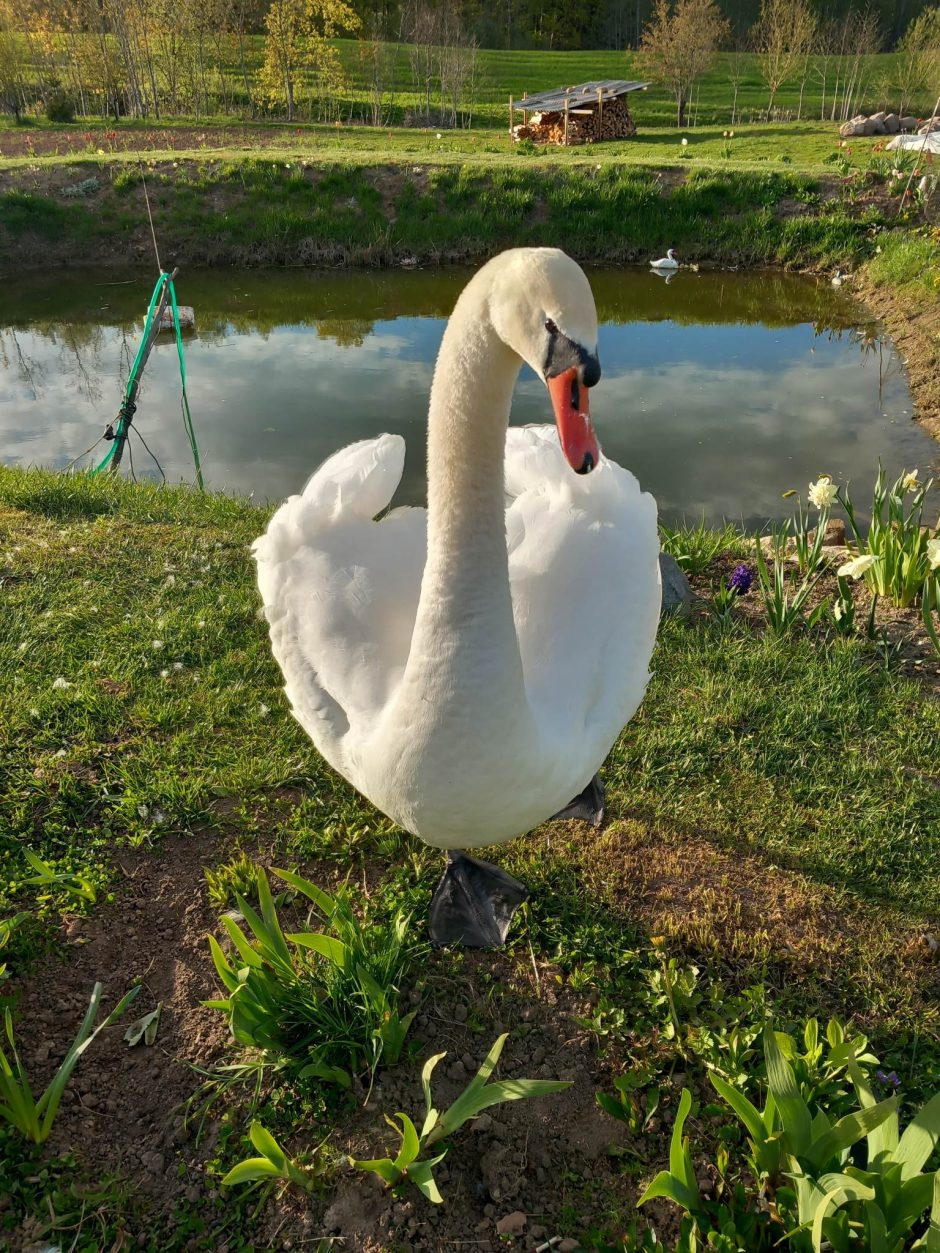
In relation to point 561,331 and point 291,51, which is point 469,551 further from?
point 291,51

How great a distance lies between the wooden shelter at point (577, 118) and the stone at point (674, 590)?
70.5ft

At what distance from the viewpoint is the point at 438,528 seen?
2.12 metres

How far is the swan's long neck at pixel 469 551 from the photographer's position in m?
2.01

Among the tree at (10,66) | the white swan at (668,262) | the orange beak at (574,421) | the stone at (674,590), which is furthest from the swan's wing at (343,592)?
the tree at (10,66)

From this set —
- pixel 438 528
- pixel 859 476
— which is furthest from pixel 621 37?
pixel 438 528

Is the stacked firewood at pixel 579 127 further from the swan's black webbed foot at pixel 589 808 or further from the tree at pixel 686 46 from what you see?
the swan's black webbed foot at pixel 589 808

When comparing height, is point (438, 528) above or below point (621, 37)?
below

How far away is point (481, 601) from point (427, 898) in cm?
127

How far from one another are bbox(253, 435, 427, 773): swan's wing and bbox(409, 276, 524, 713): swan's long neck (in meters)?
0.47

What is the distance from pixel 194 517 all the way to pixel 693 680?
3.49 metres

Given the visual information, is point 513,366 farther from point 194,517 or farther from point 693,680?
point 194,517

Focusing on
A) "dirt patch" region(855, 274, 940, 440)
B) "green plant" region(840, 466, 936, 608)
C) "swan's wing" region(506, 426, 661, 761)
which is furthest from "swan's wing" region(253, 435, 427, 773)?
"dirt patch" region(855, 274, 940, 440)

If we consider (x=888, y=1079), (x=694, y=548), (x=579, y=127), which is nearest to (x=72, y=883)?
(x=888, y=1079)

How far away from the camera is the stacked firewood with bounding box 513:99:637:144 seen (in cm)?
2267
